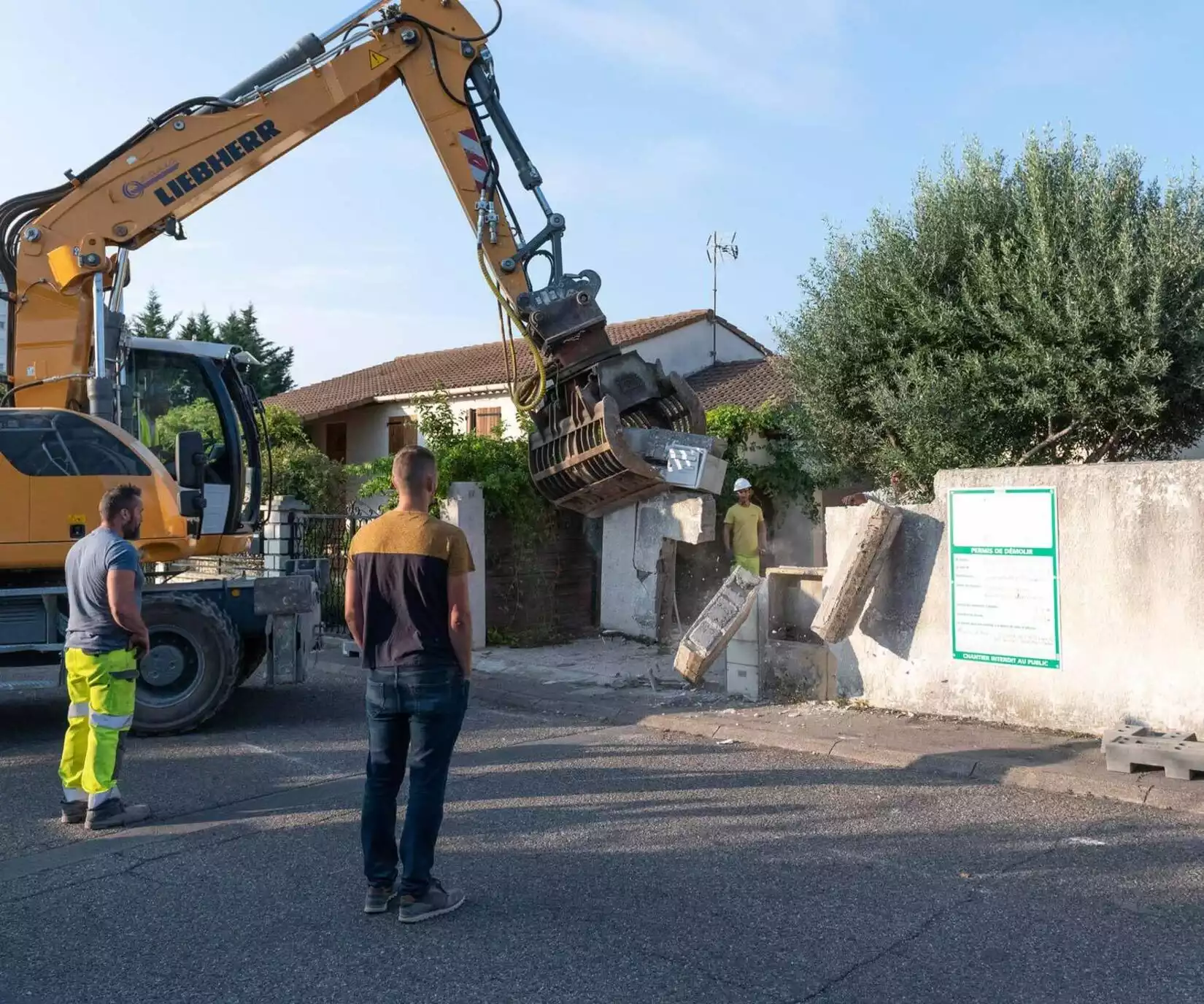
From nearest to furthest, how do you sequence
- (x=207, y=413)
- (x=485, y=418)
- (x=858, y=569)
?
(x=858, y=569)
(x=207, y=413)
(x=485, y=418)

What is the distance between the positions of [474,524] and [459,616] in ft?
25.7

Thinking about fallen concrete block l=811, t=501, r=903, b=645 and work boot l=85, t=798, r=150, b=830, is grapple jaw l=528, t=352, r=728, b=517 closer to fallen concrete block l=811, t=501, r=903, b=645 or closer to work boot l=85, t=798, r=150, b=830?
fallen concrete block l=811, t=501, r=903, b=645

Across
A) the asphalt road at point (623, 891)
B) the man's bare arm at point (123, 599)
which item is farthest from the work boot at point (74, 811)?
the man's bare arm at point (123, 599)

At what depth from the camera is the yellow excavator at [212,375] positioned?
332 inches

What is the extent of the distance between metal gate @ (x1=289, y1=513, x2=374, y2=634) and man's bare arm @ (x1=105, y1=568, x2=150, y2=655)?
23.4 ft

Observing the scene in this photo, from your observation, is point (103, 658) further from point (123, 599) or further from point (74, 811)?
point (74, 811)

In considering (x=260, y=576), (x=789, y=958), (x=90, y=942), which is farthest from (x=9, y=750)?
(x=789, y=958)

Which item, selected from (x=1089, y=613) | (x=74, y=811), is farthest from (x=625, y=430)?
(x=74, y=811)

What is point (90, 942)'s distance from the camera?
14.6 ft

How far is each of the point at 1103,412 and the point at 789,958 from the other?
7451mm

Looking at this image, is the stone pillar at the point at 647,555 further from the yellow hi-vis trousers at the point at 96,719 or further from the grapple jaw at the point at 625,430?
the yellow hi-vis trousers at the point at 96,719

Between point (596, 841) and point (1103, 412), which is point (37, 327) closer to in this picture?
point (596, 841)

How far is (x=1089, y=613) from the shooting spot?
757cm

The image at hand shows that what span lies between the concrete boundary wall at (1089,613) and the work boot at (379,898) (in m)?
4.93
